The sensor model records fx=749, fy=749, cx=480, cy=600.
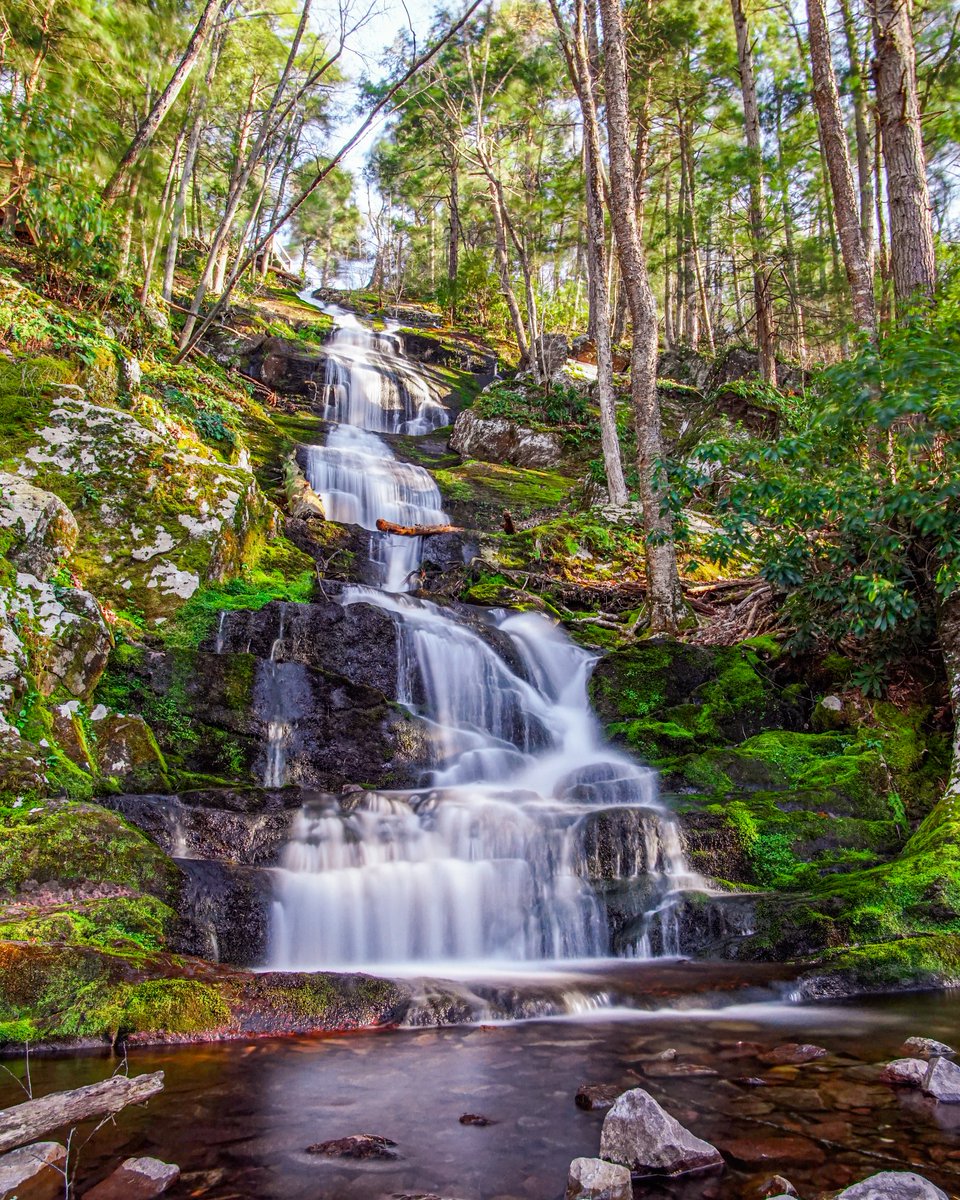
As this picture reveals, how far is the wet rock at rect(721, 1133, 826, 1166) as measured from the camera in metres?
2.33

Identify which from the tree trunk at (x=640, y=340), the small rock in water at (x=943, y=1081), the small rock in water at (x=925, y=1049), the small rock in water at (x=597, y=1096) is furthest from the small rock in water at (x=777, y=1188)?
the tree trunk at (x=640, y=340)

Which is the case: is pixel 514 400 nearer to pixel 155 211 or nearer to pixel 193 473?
pixel 155 211

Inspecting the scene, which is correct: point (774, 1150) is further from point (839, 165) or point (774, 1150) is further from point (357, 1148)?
point (839, 165)

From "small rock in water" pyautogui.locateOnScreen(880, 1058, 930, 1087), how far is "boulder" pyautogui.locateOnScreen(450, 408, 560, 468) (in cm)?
1641

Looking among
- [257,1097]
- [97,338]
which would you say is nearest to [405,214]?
[97,338]

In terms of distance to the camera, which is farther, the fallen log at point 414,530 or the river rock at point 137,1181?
the fallen log at point 414,530

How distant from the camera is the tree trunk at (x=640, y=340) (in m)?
9.36

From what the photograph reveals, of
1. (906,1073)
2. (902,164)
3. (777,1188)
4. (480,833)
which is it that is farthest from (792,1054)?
(902,164)

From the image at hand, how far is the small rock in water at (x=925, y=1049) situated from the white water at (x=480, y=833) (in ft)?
6.88

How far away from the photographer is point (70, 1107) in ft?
8.36

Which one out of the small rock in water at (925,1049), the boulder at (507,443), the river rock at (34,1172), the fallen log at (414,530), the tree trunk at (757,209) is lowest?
the small rock in water at (925,1049)

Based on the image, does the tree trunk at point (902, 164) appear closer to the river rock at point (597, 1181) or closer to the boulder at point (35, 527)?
the river rock at point (597, 1181)

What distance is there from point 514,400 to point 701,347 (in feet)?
34.2

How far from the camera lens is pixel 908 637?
7004 millimetres
